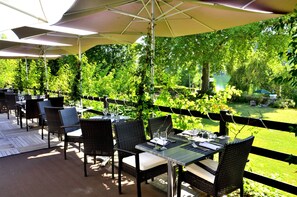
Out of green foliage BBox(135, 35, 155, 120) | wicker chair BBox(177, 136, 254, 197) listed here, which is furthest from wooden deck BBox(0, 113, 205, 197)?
green foliage BBox(135, 35, 155, 120)

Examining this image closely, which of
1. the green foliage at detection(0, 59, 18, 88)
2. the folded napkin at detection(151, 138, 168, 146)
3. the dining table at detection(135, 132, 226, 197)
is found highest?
the green foliage at detection(0, 59, 18, 88)

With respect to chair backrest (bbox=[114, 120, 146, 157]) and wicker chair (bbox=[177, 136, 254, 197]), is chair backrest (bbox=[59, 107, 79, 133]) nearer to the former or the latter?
chair backrest (bbox=[114, 120, 146, 157])

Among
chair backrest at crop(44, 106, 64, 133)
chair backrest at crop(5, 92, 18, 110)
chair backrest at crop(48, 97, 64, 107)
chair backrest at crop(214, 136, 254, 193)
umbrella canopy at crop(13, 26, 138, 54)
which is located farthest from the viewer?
chair backrest at crop(5, 92, 18, 110)

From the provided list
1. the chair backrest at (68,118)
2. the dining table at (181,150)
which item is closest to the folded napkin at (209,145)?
the dining table at (181,150)

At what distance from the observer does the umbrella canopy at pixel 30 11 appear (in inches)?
140

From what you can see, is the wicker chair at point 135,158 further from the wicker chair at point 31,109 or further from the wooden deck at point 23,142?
the wicker chair at point 31,109

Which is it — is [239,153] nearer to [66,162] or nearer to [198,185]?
[198,185]

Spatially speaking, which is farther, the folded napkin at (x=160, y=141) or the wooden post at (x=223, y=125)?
the wooden post at (x=223, y=125)

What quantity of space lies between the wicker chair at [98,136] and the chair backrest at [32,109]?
11.1ft

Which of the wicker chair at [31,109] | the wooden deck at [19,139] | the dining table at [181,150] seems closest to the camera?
the dining table at [181,150]

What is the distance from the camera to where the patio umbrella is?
318cm

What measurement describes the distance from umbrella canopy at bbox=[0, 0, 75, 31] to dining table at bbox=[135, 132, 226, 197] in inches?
101

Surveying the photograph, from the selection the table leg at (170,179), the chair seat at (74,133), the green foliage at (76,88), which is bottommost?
the table leg at (170,179)

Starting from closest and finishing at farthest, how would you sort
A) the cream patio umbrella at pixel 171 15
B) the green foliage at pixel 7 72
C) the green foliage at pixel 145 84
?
the cream patio umbrella at pixel 171 15 < the green foliage at pixel 145 84 < the green foliage at pixel 7 72
